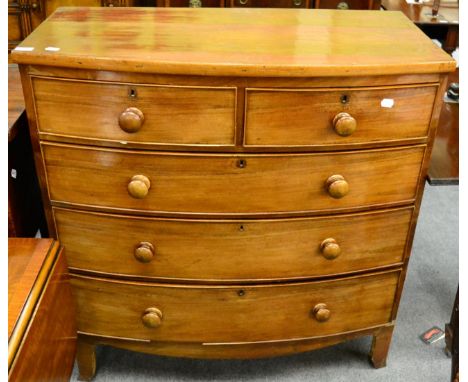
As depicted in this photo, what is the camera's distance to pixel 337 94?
1.24 m

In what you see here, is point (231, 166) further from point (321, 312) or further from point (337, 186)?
point (321, 312)

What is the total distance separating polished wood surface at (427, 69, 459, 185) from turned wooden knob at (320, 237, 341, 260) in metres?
0.28

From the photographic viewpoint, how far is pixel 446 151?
1.51 meters

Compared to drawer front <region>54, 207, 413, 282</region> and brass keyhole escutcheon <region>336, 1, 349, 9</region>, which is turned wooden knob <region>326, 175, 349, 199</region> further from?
brass keyhole escutcheon <region>336, 1, 349, 9</region>

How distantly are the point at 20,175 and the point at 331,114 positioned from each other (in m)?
0.80

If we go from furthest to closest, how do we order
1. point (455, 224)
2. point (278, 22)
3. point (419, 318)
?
point (455, 224) < point (419, 318) < point (278, 22)

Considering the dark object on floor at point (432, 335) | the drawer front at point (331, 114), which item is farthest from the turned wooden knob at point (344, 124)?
the dark object on floor at point (432, 335)

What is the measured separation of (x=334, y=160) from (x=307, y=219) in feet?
0.57

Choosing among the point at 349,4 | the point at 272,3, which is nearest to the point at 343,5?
the point at 349,4

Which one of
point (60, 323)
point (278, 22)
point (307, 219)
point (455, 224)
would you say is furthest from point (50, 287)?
point (455, 224)

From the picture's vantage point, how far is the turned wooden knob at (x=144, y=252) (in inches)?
56.1

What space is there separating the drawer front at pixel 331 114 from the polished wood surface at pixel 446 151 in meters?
0.15

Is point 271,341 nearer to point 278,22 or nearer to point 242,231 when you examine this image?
point 242,231

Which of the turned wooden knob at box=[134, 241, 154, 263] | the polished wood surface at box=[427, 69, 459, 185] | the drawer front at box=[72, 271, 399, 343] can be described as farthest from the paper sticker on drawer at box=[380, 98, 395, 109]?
the turned wooden knob at box=[134, 241, 154, 263]
